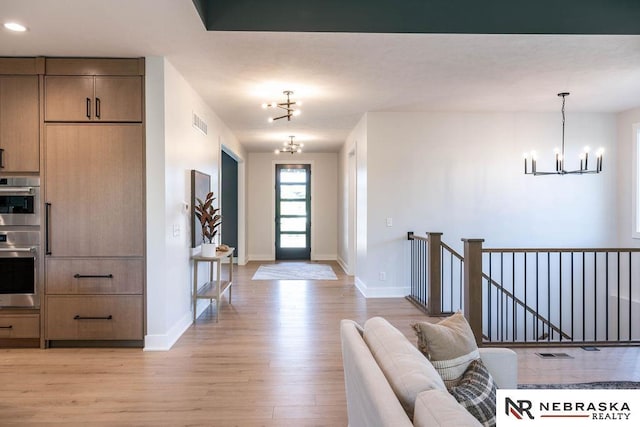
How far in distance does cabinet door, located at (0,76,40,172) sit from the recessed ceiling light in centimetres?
69

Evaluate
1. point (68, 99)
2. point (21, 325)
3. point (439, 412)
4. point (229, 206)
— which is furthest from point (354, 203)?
point (439, 412)

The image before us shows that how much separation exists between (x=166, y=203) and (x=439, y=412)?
3.39m

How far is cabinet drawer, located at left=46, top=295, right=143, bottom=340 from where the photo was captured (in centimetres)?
386

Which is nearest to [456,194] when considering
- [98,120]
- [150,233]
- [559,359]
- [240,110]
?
[559,359]

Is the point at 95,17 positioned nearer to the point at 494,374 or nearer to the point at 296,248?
the point at 494,374

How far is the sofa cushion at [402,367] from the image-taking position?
131cm

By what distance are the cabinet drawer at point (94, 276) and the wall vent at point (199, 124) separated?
1.89 metres

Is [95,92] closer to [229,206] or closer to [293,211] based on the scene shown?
[229,206]

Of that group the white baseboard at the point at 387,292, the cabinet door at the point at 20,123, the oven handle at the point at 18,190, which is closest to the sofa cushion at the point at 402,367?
the oven handle at the point at 18,190

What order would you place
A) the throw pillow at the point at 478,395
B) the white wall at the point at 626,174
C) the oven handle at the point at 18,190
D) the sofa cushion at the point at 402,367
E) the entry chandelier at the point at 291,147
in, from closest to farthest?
1. the sofa cushion at the point at 402,367
2. the throw pillow at the point at 478,395
3. the oven handle at the point at 18,190
4. the white wall at the point at 626,174
5. the entry chandelier at the point at 291,147

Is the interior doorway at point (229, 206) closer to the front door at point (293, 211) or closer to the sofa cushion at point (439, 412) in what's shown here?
the front door at point (293, 211)

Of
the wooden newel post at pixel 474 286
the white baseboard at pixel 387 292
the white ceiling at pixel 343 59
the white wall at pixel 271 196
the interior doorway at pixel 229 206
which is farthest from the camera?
the white wall at pixel 271 196

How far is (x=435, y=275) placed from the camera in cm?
524

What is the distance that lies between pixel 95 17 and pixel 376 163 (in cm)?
401
